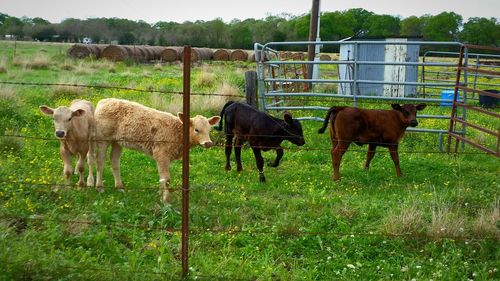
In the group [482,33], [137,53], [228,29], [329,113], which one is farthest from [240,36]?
[329,113]

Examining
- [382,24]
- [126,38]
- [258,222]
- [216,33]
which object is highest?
[382,24]

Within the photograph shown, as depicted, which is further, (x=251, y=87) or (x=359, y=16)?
(x=359, y=16)

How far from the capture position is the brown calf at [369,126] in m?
8.34

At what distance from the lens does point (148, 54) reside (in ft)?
128

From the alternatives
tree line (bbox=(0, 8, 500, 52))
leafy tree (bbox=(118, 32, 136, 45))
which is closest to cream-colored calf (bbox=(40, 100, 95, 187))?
tree line (bbox=(0, 8, 500, 52))

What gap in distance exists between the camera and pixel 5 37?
55844 millimetres

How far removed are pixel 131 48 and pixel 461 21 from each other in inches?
1158

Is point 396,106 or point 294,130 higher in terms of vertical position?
point 396,106

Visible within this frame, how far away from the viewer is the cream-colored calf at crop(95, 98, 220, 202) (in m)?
6.83

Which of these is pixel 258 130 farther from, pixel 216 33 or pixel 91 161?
pixel 216 33

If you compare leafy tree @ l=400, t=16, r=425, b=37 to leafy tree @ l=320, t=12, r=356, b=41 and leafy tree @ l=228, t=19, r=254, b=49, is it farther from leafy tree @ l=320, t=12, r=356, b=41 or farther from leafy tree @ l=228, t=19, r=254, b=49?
leafy tree @ l=228, t=19, r=254, b=49

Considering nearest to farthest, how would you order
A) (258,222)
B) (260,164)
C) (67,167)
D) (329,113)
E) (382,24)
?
(258,222), (67,167), (260,164), (329,113), (382,24)

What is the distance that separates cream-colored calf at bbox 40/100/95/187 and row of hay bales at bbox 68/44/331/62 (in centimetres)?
2399

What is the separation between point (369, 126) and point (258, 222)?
10.8 feet
